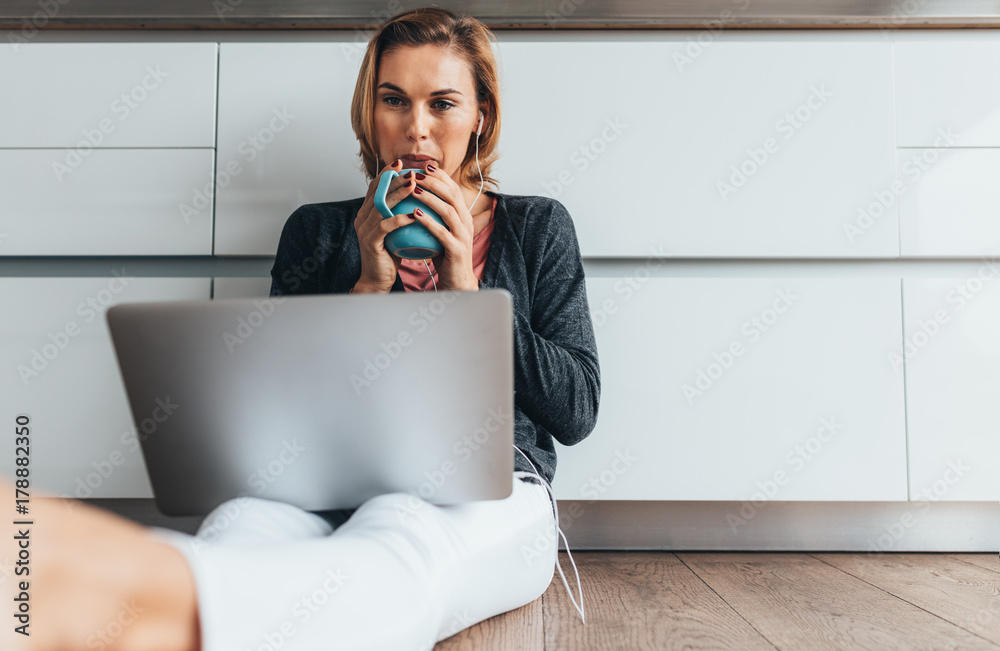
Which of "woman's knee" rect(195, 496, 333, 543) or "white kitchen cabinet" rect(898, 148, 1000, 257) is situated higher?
"white kitchen cabinet" rect(898, 148, 1000, 257)

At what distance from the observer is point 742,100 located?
1.30 metres

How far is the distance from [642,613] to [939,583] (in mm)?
544

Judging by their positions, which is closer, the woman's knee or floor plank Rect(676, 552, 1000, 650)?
the woman's knee

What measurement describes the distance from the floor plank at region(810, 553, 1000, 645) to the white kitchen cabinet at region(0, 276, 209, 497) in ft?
4.28

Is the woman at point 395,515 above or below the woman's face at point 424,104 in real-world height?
below

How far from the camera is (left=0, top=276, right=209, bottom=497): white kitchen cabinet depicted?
1.26 meters

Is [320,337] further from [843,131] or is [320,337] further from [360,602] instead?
[843,131]

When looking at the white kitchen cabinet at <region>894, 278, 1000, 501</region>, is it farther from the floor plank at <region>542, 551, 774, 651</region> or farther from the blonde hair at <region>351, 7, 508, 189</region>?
the blonde hair at <region>351, 7, 508, 189</region>

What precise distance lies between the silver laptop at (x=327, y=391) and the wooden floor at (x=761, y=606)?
0.27 m

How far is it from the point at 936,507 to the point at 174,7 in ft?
5.96

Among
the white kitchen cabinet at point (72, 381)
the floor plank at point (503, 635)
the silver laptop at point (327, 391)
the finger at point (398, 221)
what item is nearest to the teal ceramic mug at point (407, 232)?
the finger at point (398, 221)

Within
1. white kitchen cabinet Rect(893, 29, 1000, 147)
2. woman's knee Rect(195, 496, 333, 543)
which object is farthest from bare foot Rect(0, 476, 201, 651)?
white kitchen cabinet Rect(893, 29, 1000, 147)

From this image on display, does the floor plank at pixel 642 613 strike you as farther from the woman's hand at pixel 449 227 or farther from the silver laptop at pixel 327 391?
the woman's hand at pixel 449 227

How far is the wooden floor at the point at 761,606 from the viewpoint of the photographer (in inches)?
30.4
